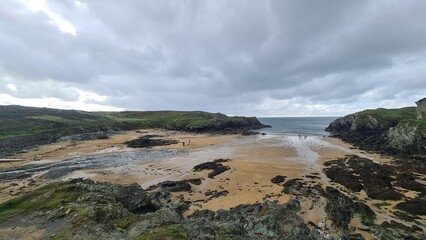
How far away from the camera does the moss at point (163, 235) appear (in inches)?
529

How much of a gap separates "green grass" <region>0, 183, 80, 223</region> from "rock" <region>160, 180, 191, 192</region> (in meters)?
12.0

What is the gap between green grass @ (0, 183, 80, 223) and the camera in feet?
59.3

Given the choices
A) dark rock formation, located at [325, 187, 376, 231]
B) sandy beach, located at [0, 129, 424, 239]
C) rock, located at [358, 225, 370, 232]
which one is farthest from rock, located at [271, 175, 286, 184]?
rock, located at [358, 225, 370, 232]

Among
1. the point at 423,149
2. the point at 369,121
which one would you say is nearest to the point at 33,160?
the point at 423,149

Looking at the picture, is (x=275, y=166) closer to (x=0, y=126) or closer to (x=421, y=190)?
(x=421, y=190)

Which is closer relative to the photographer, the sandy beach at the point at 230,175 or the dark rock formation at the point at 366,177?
the sandy beach at the point at 230,175

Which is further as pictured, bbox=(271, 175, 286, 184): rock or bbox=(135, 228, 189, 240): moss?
bbox=(271, 175, 286, 184): rock

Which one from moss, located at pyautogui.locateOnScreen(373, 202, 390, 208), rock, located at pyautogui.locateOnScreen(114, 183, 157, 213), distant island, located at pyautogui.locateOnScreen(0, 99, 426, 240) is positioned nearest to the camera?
distant island, located at pyautogui.locateOnScreen(0, 99, 426, 240)

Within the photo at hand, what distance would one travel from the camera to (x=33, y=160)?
53.1m

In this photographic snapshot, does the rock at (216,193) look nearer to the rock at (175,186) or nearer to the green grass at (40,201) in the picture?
the rock at (175,186)

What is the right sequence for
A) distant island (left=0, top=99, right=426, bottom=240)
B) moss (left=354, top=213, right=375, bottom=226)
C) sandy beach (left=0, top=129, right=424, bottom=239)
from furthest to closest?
sandy beach (left=0, top=129, right=424, bottom=239) → moss (left=354, top=213, right=375, bottom=226) → distant island (left=0, top=99, right=426, bottom=240)

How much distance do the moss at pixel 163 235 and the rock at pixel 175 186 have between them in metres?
16.9

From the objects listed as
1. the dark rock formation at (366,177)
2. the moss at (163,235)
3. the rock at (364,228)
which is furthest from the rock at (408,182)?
the moss at (163,235)

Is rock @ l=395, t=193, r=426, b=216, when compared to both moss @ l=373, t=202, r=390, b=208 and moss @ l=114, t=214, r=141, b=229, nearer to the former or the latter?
moss @ l=373, t=202, r=390, b=208
